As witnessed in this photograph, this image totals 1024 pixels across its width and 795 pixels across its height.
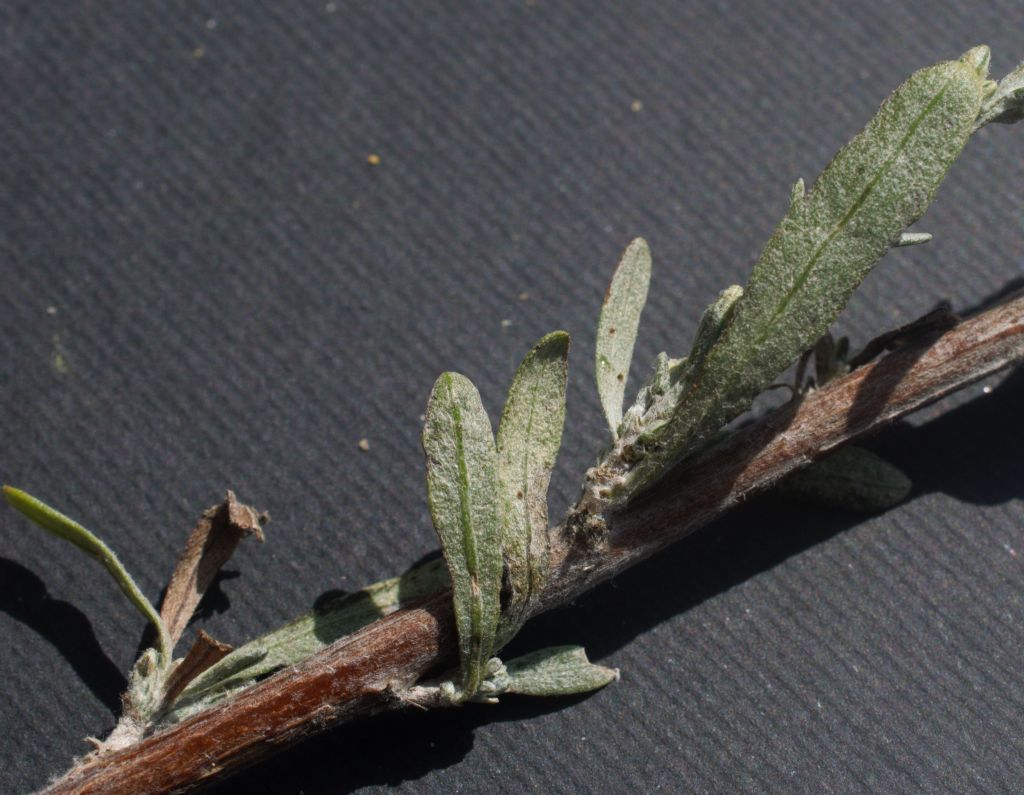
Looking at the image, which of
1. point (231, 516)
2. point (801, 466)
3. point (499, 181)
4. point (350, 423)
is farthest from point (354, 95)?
point (801, 466)

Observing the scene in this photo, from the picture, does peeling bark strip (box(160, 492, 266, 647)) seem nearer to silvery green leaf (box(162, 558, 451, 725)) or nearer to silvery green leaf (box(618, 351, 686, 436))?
silvery green leaf (box(162, 558, 451, 725))

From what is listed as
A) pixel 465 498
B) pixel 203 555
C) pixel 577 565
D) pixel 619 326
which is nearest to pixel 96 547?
pixel 203 555

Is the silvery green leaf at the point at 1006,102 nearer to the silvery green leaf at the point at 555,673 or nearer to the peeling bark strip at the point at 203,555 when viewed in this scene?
the silvery green leaf at the point at 555,673

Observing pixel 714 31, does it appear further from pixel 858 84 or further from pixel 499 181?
pixel 499 181

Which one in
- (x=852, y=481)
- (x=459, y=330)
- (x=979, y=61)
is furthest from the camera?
(x=459, y=330)

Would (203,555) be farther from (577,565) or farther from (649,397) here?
(649,397)

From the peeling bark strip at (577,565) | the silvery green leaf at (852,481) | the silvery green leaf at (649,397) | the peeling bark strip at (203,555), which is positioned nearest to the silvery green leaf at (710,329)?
the silvery green leaf at (649,397)
